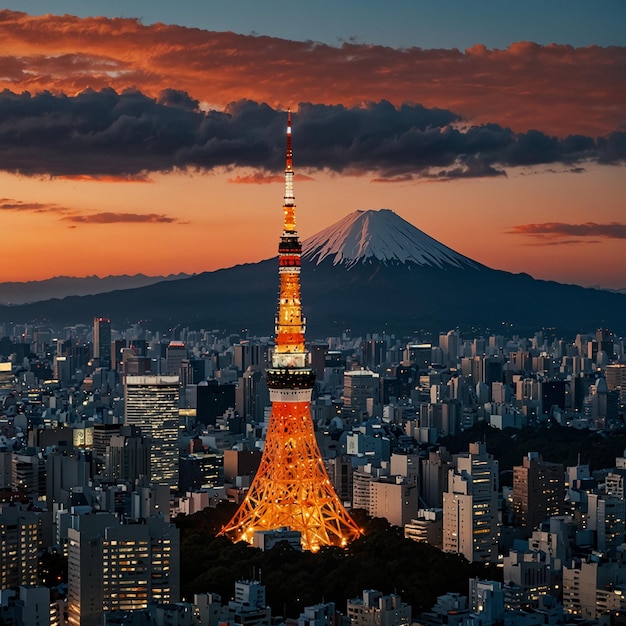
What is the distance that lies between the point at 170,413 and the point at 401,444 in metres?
3.51

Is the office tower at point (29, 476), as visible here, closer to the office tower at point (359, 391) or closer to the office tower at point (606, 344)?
the office tower at point (359, 391)

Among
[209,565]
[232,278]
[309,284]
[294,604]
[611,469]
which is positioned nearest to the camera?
[294,604]

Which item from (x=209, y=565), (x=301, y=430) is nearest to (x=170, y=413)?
(x=301, y=430)

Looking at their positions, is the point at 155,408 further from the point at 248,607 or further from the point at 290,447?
the point at 248,607

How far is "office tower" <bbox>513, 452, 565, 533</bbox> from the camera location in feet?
56.2

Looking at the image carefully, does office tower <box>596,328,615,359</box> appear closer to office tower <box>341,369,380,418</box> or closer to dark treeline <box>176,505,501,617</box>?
office tower <box>341,369,380,418</box>

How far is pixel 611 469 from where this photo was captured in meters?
19.7

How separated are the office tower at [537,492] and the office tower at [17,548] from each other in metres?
6.15

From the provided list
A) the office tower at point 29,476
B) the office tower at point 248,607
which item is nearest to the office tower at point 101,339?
the office tower at point 29,476

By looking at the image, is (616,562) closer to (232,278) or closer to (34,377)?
(34,377)

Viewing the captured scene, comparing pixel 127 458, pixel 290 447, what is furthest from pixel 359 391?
pixel 290 447

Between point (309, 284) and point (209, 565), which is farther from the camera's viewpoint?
point (309, 284)

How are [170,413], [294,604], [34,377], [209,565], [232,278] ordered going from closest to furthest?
[294,604]
[209,565]
[170,413]
[34,377]
[232,278]

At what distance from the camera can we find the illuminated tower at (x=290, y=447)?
14.5 m
